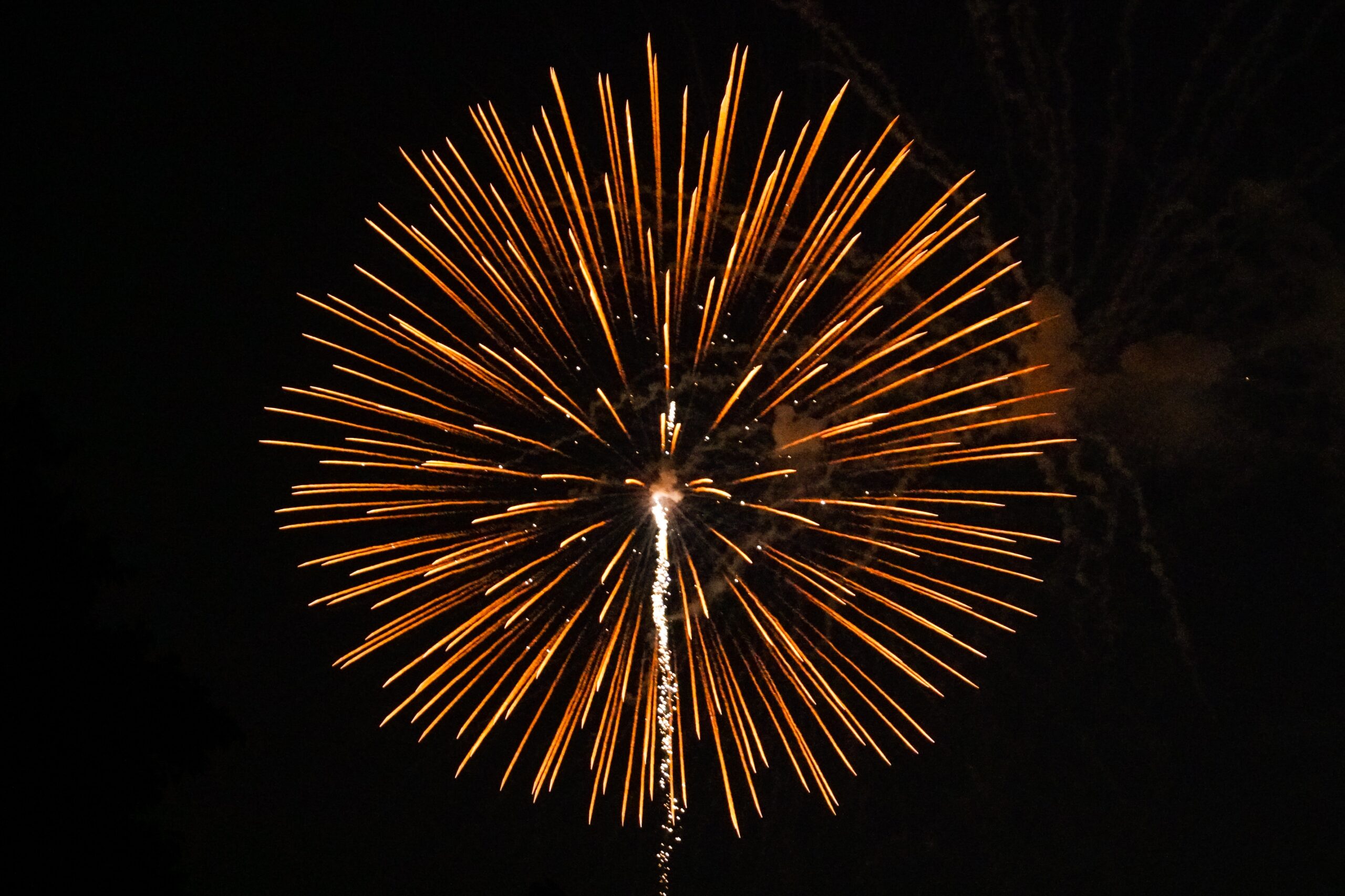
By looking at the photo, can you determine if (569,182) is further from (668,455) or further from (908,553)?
(908,553)

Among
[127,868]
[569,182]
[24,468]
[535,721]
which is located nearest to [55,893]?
[127,868]

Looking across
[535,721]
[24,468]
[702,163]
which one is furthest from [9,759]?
[702,163]

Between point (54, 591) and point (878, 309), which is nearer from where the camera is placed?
point (54, 591)

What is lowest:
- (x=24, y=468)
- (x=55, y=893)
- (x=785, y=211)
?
(x=55, y=893)

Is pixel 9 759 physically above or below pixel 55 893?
above

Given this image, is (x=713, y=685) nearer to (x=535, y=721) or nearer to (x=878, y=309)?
(x=535, y=721)

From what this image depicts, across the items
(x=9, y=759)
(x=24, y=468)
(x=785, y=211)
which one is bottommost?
(x=9, y=759)

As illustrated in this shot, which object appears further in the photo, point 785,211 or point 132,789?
point 785,211

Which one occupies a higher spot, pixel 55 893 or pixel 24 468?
pixel 24 468
